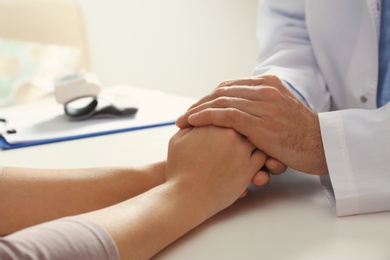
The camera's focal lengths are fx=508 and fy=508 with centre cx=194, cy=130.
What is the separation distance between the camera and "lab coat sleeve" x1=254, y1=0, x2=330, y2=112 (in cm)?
92

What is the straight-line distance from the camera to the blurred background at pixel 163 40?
8.11 ft

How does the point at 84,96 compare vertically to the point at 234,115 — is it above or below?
below

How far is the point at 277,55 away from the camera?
1004mm

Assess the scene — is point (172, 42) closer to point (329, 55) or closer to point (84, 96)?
point (84, 96)

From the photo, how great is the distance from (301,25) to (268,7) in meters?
0.10

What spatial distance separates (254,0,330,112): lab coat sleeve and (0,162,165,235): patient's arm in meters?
0.35

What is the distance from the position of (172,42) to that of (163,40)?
56 mm

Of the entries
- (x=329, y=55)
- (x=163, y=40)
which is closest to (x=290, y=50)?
(x=329, y=55)

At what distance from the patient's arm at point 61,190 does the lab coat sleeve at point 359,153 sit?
0.77 feet

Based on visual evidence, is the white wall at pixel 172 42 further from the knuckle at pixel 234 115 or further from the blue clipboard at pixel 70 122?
the knuckle at pixel 234 115

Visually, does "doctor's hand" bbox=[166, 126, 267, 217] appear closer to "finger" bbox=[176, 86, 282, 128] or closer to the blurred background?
"finger" bbox=[176, 86, 282, 128]

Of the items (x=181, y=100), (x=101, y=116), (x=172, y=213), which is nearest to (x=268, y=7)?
(x=181, y=100)

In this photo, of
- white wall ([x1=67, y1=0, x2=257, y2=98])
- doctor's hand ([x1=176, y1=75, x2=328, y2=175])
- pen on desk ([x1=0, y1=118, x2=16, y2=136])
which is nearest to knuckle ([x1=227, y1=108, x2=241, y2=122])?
doctor's hand ([x1=176, y1=75, x2=328, y2=175])

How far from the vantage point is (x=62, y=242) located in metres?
0.44
